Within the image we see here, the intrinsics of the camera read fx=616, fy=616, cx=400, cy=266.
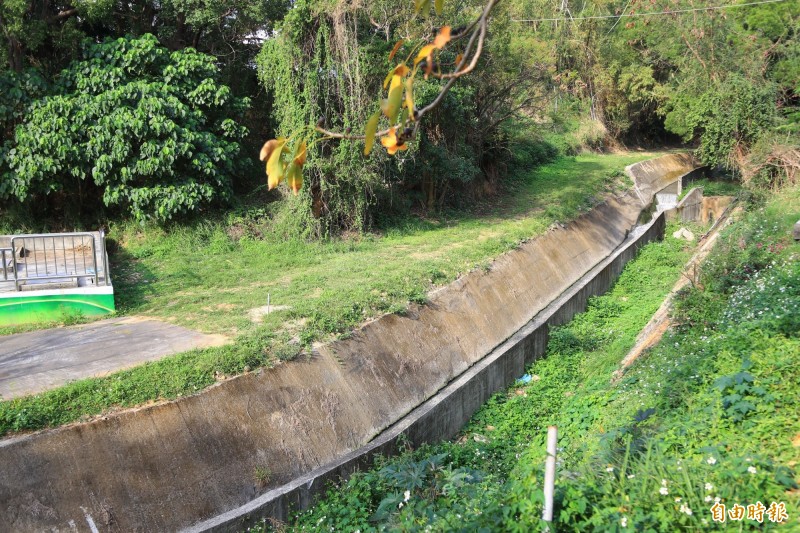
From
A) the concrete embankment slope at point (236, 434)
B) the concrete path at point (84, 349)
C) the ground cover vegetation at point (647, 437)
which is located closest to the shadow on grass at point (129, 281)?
the concrete path at point (84, 349)

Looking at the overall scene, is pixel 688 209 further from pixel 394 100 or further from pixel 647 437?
pixel 394 100

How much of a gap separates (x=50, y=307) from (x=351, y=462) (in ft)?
17.1

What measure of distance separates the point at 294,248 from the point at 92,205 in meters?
4.83

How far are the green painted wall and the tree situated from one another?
3830mm

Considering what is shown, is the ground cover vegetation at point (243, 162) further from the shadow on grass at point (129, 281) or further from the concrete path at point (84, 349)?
the concrete path at point (84, 349)

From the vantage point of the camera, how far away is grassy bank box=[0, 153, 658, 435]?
6887mm

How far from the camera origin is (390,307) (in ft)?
32.5

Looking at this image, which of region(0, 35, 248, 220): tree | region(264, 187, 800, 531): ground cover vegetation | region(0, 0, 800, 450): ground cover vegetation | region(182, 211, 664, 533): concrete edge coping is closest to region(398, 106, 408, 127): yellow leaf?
region(264, 187, 800, 531): ground cover vegetation

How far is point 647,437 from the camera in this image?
523cm

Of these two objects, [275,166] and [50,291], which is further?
[50,291]

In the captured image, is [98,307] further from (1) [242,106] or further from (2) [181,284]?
(1) [242,106]

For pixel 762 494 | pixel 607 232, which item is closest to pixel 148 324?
pixel 762 494

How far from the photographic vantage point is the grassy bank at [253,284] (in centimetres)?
689

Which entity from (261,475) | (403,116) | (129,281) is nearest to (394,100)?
(403,116)
